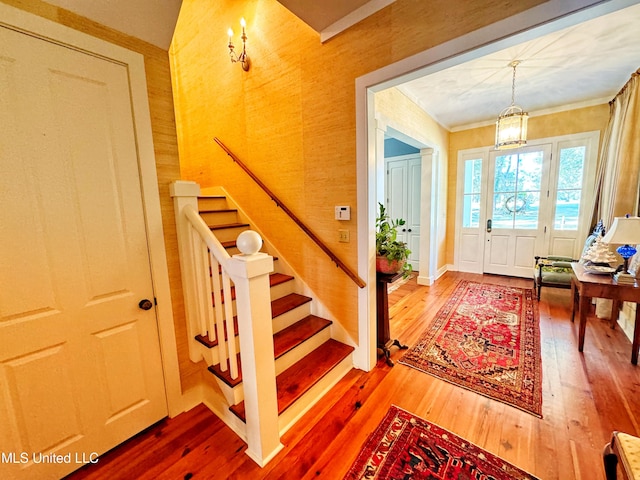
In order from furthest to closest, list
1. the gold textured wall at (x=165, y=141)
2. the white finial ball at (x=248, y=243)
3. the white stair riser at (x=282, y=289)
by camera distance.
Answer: the white stair riser at (x=282, y=289) → the gold textured wall at (x=165, y=141) → the white finial ball at (x=248, y=243)

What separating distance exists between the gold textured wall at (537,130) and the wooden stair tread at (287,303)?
3859 millimetres

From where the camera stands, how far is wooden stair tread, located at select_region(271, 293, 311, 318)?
6.83 feet

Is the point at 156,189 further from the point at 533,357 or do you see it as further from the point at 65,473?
the point at 533,357

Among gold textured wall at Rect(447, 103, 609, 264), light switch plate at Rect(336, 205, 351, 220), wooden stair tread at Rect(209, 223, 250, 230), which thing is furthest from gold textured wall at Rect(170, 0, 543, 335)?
gold textured wall at Rect(447, 103, 609, 264)

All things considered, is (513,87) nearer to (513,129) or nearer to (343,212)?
(513,129)

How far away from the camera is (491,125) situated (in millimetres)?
4355

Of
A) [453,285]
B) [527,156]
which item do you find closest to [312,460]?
[453,285]

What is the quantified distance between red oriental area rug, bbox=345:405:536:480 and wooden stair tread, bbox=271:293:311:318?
40.8 inches

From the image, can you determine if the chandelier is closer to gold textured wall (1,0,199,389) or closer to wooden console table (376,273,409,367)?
wooden console table (376,273,409,367)

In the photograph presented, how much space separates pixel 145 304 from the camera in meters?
1.50

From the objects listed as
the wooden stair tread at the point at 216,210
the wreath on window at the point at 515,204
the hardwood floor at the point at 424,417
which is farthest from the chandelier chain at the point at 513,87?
the wooden stair tread at the point at 216,210

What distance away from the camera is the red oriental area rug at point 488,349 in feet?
6.24

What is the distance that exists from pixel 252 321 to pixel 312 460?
904mm

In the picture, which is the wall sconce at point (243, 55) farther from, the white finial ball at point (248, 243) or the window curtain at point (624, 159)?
the window curtain at point (624, 159)
